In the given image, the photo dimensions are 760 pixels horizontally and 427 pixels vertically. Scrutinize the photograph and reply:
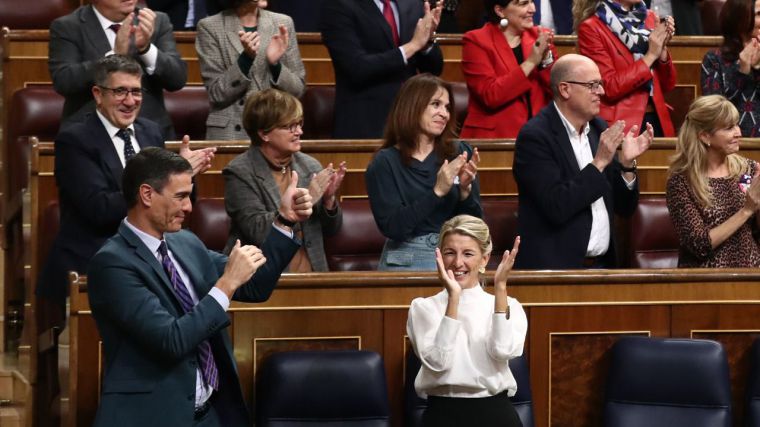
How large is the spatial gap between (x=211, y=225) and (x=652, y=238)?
59.6 inches

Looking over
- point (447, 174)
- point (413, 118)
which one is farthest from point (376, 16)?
point (447, 174)

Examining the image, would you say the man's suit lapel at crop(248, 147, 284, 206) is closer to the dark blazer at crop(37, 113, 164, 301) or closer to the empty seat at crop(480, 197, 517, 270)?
the dark blazer at crop(37, 113, 164, 301)

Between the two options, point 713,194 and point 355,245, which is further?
point 355,245

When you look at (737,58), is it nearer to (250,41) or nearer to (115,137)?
(250,41)

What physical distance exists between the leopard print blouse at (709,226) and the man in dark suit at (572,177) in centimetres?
17

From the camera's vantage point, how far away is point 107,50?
4.94 metres

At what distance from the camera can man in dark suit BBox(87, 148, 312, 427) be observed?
320 centimetres

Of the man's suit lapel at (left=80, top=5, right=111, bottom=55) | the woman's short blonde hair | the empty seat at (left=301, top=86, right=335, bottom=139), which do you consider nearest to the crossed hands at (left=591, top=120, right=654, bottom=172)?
the woman's short blonde hair

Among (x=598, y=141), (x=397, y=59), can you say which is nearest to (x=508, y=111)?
(x=397, y=59)

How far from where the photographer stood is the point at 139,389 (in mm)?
3242

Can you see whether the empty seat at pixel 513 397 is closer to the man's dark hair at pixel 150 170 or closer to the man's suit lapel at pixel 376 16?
the man's dark hair at pixel 150 170

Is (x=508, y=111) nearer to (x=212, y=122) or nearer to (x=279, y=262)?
(x=212, y=122)

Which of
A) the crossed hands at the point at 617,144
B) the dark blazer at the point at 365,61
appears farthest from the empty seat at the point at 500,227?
the dark blazer at the point at 365,61

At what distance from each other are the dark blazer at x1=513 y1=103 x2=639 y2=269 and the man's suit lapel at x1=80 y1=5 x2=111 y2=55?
1499 mm
